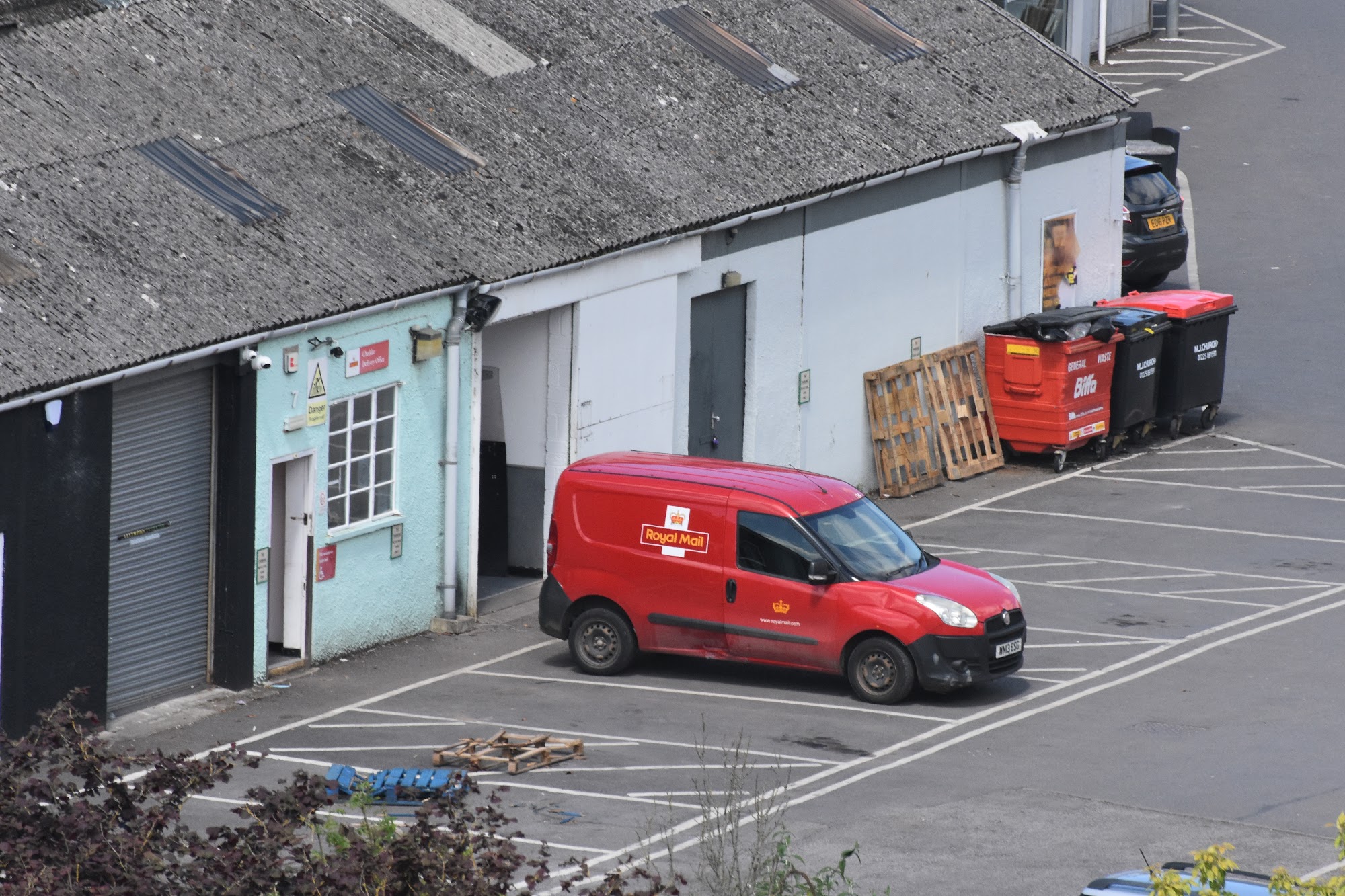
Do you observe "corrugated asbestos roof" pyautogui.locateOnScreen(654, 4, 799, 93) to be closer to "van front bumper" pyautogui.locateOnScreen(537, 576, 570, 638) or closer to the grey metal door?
the grey metal door

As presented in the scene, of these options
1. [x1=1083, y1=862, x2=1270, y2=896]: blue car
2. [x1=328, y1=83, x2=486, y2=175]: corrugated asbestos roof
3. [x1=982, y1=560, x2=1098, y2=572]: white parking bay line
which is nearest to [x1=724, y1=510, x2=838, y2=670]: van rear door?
[x1=982, y1=560, x2=1098, y2=572]: white parking bay line

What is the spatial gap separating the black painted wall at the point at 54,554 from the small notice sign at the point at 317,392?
6.98ft

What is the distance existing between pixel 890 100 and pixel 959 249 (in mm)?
1899

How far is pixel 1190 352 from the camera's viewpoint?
2591 centimetres

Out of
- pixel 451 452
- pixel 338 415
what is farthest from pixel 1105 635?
pixel 338 415

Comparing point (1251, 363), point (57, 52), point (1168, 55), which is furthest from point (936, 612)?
point (1168, 55)

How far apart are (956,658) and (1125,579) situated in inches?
187

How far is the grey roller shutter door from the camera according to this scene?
16141 millimetres

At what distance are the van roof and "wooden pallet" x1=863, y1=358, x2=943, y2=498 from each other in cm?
614

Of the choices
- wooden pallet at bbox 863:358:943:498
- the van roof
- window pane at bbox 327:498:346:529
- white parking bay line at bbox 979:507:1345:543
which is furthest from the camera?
wooden pallet at bbox 863:358:943:498

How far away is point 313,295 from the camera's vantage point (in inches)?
683

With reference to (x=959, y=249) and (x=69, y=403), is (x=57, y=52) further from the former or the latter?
(x=959, y=249)

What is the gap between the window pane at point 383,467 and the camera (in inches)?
727

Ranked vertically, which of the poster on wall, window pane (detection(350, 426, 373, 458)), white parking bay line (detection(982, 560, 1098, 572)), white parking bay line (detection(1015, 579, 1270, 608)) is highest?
the poster on wall
